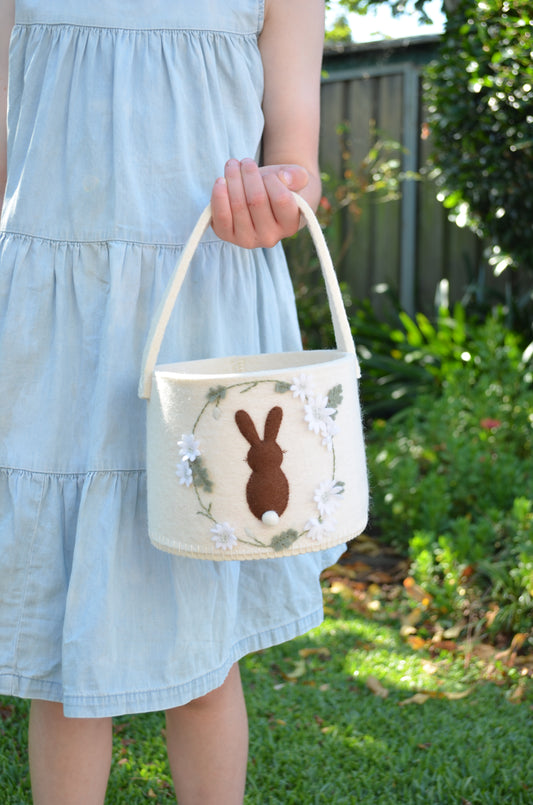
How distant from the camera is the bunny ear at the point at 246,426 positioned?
107cm

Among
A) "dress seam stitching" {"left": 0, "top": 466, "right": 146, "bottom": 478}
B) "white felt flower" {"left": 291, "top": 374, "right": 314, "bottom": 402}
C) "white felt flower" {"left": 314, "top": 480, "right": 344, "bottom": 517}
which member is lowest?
"dress seam stitching" {"left": 0, "top": 466, "right": 146, "bottom": 478}

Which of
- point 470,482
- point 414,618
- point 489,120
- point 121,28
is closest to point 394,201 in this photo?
point 489,120

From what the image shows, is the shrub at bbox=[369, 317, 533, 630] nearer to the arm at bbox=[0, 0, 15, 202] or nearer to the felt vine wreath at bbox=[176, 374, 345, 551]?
the felt vine wreath at bbox=[176, 374, 345, 551]

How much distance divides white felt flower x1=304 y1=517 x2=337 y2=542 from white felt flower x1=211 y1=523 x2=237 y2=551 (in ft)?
0.31

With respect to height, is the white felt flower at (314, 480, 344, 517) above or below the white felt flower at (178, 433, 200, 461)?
below

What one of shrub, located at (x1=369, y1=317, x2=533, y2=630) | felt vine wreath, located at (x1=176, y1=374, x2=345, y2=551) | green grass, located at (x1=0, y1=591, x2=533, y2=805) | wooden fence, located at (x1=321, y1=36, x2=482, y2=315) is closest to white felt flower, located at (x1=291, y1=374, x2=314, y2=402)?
felt vine wreath, located at (x1=176, y1=374, x2=345, y2=551)

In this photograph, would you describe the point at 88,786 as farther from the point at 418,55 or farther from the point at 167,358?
the point at 418,55

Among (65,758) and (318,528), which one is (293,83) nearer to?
(318,528)

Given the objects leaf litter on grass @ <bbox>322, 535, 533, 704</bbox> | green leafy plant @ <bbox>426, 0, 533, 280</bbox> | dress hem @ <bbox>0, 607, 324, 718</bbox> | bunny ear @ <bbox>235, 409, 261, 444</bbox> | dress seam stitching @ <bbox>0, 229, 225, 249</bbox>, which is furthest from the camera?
green leafy plant @ <bbox>426, 0, 533, 280</bbox>

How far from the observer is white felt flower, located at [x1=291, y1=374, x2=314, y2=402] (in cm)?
108

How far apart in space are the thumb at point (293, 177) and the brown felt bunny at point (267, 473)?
31 centimetres

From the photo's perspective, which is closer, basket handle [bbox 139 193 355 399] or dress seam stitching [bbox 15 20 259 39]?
basket handle [bbox 139 193 355 399]

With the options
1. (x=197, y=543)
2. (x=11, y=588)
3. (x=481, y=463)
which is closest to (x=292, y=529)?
(x=197, y=543)

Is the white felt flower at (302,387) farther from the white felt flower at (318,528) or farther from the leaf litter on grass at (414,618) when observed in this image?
the leaf litter on grass at (414,618)
